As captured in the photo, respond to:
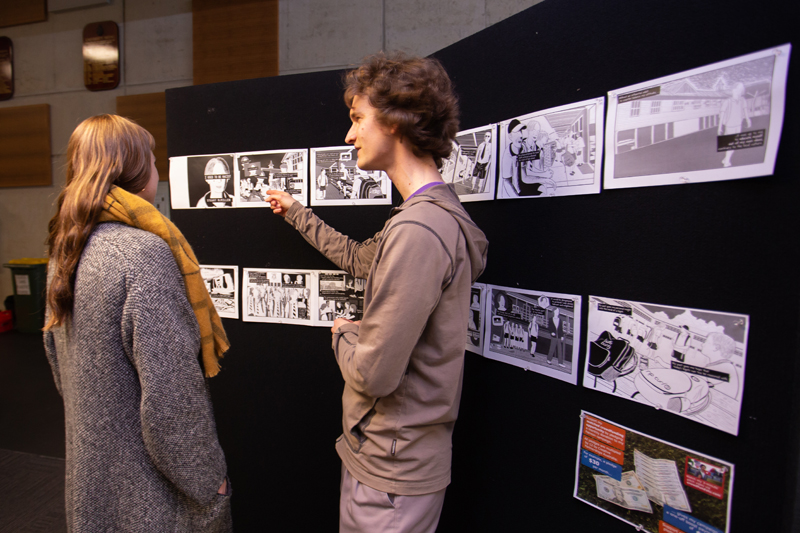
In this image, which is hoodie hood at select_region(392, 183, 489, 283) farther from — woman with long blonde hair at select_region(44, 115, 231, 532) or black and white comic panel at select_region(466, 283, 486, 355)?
woman with long blonde hair at select_region(44, 115, 231, 532)

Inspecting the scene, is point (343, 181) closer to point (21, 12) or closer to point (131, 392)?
point (131, 392)

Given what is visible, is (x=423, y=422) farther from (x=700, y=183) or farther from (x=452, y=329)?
(x=700, y=183)

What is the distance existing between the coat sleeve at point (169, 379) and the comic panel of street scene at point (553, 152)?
A: 3.17 ft

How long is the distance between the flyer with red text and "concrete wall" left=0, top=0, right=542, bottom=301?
344 cm

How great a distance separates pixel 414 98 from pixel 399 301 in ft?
1.69

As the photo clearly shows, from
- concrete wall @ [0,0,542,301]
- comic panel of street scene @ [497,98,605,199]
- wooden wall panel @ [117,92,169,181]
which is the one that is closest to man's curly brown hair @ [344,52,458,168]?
comic panel of street scene @ [497,98,605,199]

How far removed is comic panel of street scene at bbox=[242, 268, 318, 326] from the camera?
1.58 meters

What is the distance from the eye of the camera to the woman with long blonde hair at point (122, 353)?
32.0 inches

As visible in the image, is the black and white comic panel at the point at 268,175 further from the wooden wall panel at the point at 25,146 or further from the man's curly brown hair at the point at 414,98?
the wooden wall panel at the point at 25,146

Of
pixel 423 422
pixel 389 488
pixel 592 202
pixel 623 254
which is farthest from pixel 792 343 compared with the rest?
pixel 389 488

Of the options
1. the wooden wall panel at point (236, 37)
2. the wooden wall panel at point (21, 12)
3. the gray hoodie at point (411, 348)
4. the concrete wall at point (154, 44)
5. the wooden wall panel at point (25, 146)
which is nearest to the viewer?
the gray hoodie at point (411, 348)

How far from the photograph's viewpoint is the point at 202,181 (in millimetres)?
1676

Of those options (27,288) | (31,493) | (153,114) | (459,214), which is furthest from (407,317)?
(27,288)

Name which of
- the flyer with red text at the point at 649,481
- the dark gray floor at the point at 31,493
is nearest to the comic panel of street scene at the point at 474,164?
the flyer with red text at the point at 649,481
